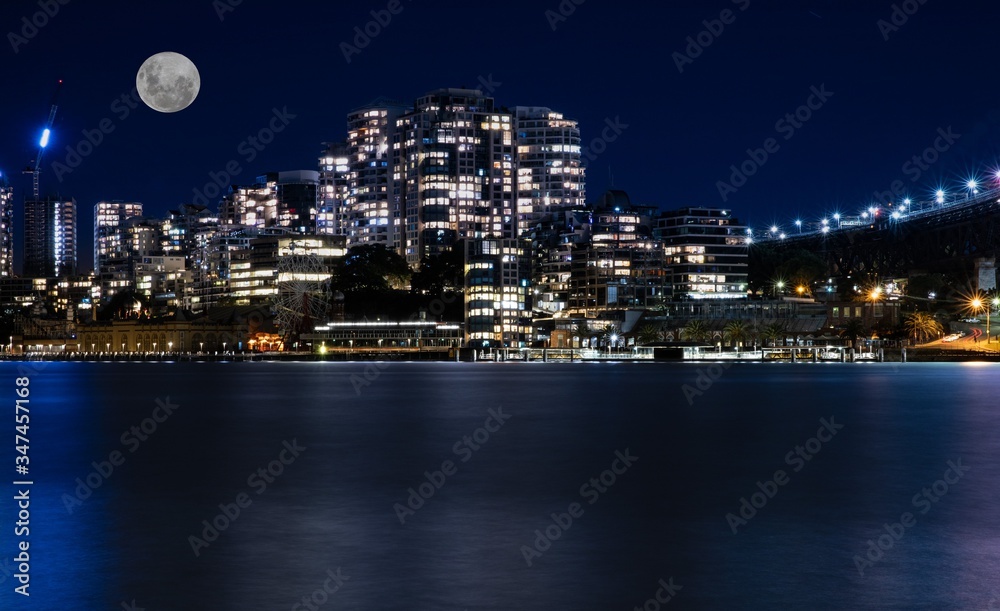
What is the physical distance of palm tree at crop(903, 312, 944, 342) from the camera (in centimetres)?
17938

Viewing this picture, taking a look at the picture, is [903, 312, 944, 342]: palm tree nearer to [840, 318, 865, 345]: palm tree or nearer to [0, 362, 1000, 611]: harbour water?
[840, 318, 865, 345]: palm tree

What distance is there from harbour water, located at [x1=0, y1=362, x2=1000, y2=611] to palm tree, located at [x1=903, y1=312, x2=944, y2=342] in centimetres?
12743

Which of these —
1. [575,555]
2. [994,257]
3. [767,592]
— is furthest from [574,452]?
[994,257]

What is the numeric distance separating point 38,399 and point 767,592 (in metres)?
76.7

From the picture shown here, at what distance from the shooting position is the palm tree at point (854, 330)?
629 feet

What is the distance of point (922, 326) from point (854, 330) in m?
13.7

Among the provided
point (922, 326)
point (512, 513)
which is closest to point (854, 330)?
point (922, 326)

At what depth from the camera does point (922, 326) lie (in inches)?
7096

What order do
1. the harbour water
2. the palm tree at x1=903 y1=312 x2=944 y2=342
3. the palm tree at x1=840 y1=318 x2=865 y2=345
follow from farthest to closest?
the palm tree at x1=840 y1=318 x2=865 y2=345 < the palm tree at x1=903 y1=312 x2=944 y2=342 < the harbour water

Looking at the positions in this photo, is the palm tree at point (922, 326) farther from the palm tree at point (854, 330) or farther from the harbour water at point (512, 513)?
the harbour water at point (512, 513)

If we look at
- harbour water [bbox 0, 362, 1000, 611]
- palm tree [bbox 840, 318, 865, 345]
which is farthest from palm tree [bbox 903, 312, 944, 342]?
harbour water [bbox 0, 362, 1000, 611]

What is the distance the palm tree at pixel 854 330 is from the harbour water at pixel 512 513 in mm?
136733

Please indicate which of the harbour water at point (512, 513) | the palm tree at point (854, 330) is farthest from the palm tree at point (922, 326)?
the harbour water at point (512, 513)

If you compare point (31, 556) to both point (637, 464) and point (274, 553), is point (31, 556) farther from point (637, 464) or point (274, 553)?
point (637, 464)
